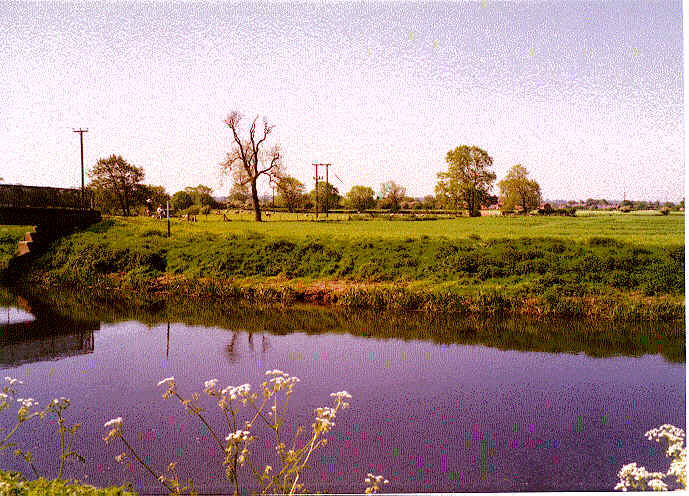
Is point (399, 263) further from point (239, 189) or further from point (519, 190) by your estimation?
point (519, 190)

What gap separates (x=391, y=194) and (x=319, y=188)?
1.01 metres

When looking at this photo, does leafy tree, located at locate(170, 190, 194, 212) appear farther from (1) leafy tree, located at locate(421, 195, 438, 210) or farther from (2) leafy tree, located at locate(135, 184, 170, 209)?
(1) leafy tree, located at locate(421, 195, 438, 210)

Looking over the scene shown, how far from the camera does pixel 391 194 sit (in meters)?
8.04

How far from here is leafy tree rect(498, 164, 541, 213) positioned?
7.41 m

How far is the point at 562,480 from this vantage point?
14.4ft

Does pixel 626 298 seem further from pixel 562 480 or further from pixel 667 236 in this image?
pixel 562 480

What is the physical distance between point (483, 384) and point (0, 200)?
10.2 metres

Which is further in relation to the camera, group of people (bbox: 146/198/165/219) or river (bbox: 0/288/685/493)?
group of people (bbox: 146/198/165/219)

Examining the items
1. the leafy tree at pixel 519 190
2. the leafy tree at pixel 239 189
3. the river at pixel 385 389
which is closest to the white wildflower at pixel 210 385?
the river at pixel 385 389

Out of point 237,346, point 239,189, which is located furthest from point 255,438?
point 239,189

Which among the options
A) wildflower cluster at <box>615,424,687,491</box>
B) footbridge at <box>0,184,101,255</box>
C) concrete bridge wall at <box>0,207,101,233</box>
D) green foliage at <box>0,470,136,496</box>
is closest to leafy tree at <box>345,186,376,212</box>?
wildflower cluster at <box>615,424,687,491</box>

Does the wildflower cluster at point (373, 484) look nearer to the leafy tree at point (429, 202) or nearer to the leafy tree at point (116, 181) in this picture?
the leafy tree at point (429, 202)

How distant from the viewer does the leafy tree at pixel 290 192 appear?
8.38 meters

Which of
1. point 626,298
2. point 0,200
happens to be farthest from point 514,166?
point 0,200
